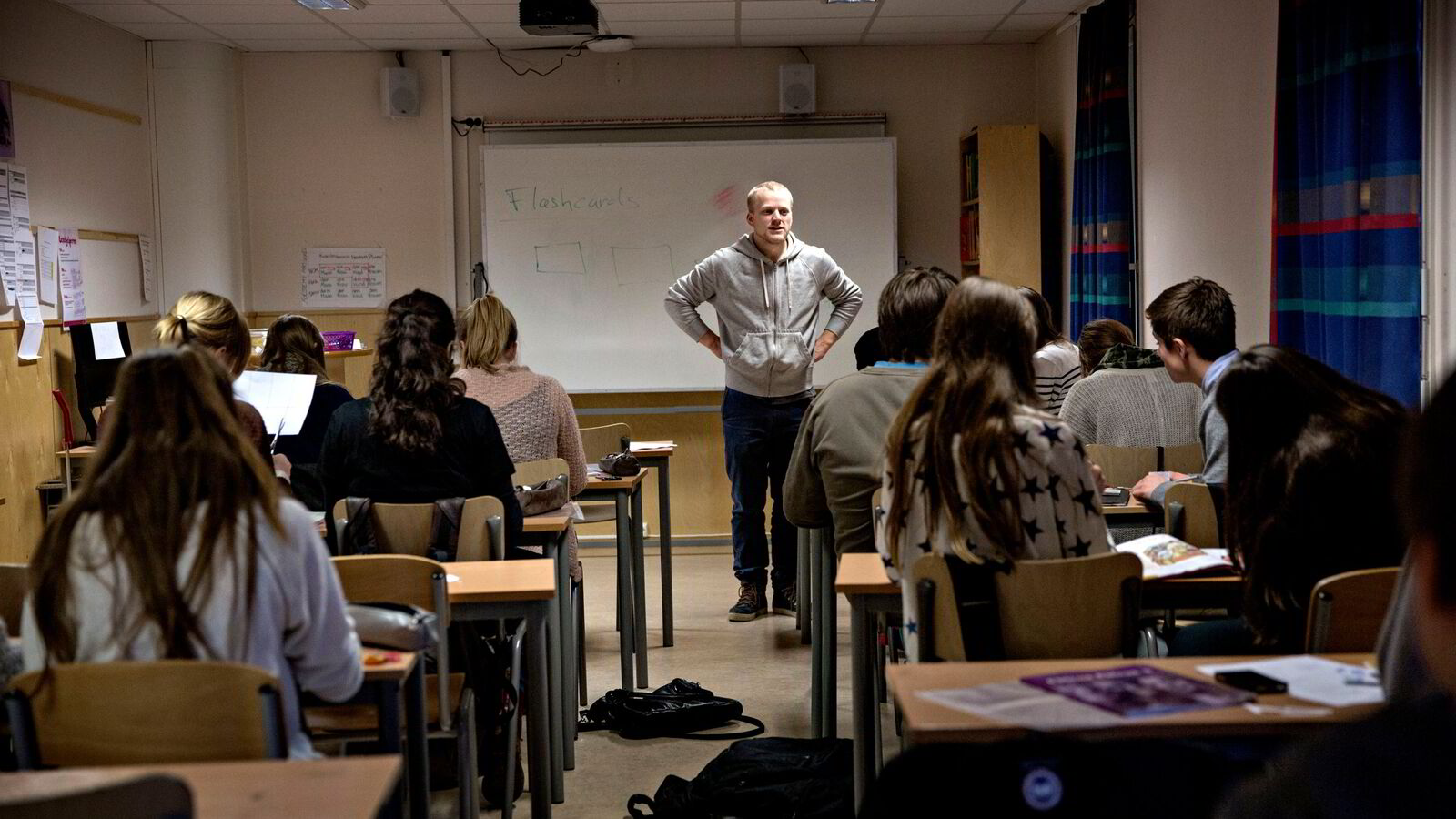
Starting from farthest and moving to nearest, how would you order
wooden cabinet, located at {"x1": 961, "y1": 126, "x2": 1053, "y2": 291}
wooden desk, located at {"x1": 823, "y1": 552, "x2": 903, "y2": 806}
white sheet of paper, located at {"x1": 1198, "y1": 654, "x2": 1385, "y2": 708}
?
wooden cabinet, located at {"x1": 961, "y1": 126, "x2": 1053, "y2": 291}
wooden desk, located at {"x1": 823, "y1": 552, "x2": 903, "y2": 806}
white sheet of paper, located at {"x1": 1198, "y1": 654, "x2": 1385, "y2": 708}

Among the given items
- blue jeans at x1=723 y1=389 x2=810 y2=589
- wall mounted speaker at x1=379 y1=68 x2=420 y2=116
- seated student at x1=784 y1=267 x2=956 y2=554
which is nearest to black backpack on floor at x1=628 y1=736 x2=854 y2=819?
seated student at x1=784 y1=267 x2=956 y2=554

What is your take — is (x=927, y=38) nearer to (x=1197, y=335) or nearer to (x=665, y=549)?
(x=665, y=549)

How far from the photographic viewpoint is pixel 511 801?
10.3 ft

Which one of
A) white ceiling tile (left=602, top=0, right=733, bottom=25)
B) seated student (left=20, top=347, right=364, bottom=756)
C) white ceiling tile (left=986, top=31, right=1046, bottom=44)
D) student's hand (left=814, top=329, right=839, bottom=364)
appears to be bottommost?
seated student (left=20, top=347, right=364, bottom=756)

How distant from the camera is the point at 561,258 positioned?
6.88 m

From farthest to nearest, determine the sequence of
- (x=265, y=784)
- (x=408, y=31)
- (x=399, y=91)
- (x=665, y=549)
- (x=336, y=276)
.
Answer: (x=336, y=276) → (x=399, y=91) → (x=408, y=31) → (x=665, y=549) → (x=265, y=784)

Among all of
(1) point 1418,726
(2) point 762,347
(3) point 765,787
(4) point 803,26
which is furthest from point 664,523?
(1) point 1418,726

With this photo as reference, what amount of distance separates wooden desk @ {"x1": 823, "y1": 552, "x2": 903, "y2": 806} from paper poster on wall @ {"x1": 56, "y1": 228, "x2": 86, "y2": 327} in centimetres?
402

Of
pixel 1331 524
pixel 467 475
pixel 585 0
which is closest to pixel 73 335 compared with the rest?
pixel 585 0

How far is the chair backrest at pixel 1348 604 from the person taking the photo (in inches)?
82.0

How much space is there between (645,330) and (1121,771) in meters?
5.71

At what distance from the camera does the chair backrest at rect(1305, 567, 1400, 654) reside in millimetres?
2082

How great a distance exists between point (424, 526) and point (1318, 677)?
192 centimetres

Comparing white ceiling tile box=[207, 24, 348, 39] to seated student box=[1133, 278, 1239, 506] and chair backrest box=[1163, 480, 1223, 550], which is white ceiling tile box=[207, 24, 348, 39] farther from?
chair backrest box=[1163, 480, 1223, 550]
